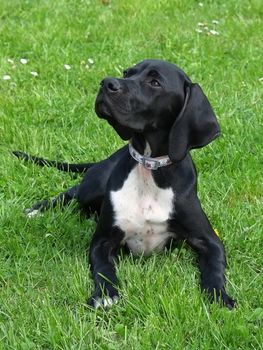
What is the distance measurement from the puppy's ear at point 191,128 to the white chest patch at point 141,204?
24 cm

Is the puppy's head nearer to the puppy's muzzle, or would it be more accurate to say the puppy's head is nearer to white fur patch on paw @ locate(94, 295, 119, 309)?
the puppy's muzzle

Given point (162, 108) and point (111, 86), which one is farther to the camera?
point (162, 108)

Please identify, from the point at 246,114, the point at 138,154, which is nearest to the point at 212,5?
the point at 246,114

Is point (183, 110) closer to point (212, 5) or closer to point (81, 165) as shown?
point (81, 165)

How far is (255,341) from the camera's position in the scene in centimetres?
295

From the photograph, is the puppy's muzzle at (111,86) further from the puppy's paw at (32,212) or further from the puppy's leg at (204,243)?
the puppy's paw at (32,212)

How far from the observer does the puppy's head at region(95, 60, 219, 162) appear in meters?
3.27

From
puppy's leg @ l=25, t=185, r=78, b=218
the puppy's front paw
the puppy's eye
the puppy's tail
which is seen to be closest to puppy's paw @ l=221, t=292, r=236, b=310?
the puppy's front paw

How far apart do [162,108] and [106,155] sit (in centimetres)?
152

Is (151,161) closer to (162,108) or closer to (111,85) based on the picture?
(162,108)

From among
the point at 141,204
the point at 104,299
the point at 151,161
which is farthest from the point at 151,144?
the point at 104,299

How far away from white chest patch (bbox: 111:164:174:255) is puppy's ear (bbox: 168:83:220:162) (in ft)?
0.78

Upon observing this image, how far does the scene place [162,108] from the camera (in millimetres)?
3389

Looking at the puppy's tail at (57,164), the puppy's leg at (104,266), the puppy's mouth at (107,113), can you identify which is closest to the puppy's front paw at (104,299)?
→ the puppy's leg at (104,266)
